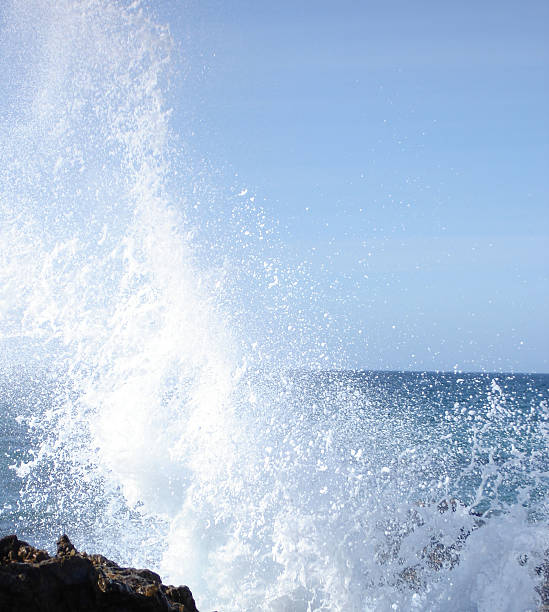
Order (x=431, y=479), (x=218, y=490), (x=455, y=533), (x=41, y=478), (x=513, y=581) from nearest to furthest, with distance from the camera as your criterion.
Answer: (x=513, y=581), (x=455, y=533), (x=218, y=490), (x=431, y=479), (x=41, y=478)

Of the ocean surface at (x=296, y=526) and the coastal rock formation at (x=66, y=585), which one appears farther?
the ocean surface at (x=296, y=526)

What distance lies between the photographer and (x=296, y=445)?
9812 mm

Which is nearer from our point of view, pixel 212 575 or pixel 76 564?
pixel 76 564

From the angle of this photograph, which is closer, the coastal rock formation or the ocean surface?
the coastal rock formation

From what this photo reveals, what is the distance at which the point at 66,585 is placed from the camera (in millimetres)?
3486

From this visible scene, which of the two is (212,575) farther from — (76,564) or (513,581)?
(76,564)

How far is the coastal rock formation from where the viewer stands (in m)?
3.33

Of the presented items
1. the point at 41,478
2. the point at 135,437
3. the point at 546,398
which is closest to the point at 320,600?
the point at 135,437

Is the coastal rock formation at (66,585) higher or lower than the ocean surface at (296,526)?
lower

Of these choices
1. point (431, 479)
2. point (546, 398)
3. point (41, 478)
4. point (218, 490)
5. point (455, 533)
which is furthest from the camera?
point (546, 398)

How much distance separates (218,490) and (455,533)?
11.1ft

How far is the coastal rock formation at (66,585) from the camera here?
3.33 meters

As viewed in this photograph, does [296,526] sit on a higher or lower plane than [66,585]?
higher

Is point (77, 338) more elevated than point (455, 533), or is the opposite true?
point (77, 338)
